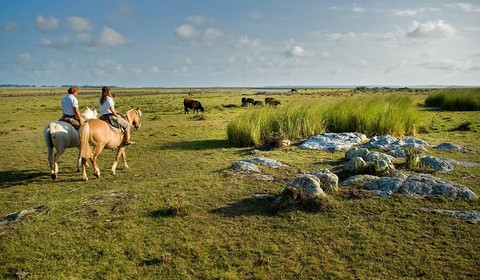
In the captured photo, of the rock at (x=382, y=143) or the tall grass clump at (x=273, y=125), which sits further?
the tall grass clump at (x=273, y=125)

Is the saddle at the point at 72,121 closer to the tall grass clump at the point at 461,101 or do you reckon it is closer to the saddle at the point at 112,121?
the saddle at the point at 112,121

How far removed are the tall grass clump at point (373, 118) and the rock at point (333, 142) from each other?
1.50 meters

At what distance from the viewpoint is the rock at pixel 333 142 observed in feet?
40.7

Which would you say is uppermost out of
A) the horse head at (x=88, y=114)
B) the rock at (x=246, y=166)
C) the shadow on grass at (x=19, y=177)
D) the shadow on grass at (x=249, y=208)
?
the horse head at (x=88, y=114)

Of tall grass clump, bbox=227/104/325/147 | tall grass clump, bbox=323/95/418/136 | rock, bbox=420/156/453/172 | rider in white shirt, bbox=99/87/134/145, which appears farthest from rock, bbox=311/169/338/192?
tall grass clump, bbox=323/95/418/136

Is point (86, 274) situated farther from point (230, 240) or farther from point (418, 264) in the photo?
point (418, 264)

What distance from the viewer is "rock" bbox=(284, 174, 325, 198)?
22.1 ft

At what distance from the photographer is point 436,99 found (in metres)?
30.2

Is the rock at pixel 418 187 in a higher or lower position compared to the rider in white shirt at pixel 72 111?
lower

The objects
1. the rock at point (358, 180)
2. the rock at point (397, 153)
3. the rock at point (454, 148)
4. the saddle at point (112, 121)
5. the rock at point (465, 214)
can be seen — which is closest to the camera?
the rock at point (465, 214)

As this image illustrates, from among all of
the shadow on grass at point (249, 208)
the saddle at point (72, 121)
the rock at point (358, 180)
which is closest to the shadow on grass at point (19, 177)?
the saddle at point (72, 121)

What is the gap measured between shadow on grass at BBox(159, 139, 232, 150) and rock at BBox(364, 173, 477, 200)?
7218 millimetres

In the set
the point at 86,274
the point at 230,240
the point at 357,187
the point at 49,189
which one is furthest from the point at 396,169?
the point at 49,189

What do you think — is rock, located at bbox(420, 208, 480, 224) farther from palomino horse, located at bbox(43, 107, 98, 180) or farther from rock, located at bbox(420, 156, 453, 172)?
palomino horse, located at bbox(43, 107, 98, 180)
